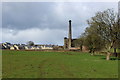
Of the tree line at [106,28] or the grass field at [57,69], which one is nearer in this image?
the grass field at [57,69]

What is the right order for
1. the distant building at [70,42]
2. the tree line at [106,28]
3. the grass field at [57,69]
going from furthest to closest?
1. the distant building at [70,42]
2. the tree line at [106,28]
3. the grass field at [57,69]

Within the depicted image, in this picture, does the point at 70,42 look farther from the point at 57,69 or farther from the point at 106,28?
the point at 57,69

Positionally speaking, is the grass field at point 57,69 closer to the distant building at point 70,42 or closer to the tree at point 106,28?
the tree at point 106,28

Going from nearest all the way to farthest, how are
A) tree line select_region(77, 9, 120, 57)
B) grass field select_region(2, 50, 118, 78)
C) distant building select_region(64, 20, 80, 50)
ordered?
grass field select_region(2, 50, 118, 78) → tree line select_region(77, 9, 120, 57) → distant building select_region(64, 20, 80, 50)

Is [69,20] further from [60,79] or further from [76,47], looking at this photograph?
[60,79]

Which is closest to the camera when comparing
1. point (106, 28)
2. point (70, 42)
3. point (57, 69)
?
point (57, 69)

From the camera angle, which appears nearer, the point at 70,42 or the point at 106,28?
the point at 106,28

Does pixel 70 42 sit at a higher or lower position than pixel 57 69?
higher

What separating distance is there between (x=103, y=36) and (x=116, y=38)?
3395 millimetres

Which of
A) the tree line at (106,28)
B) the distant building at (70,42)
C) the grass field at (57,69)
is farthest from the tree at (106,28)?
the distant building at (70,42)

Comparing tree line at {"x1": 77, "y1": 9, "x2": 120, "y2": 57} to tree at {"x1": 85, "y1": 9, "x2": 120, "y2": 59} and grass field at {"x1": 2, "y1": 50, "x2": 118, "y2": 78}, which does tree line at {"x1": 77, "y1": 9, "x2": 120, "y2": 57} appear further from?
grass field at {"x1": 2, "y1": 50, "x2": 118, "y2": 78}

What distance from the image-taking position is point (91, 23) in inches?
2063

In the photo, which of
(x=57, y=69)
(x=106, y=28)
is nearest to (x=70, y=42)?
(x=106, y=28)

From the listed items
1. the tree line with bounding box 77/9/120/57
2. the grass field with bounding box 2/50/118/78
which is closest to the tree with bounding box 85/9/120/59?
the tree line with bounding box 77/9/120/57
